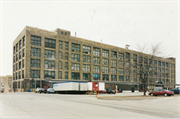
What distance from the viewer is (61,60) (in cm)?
7481

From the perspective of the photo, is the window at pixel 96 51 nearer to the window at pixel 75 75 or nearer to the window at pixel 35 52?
the window at pixel 75 75

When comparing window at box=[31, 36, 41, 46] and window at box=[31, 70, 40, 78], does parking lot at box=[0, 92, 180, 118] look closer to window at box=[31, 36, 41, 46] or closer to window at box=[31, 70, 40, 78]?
window at box=[31, 70, 40, 78]

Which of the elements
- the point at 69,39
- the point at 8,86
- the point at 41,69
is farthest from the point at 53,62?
the point at 8,86

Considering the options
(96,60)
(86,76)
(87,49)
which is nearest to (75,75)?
(86,76)

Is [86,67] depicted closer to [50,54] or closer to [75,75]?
[75,75]

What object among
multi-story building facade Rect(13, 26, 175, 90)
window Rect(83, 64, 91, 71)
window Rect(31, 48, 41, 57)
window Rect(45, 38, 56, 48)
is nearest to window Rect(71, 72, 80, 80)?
multi-story building facade Rect(13, 26, 175, 90)

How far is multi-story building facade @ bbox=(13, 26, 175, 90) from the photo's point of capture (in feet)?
219

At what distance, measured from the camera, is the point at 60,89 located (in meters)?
48.8

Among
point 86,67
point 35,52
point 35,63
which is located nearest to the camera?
point 35,63

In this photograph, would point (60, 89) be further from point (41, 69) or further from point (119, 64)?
point (119, 64)

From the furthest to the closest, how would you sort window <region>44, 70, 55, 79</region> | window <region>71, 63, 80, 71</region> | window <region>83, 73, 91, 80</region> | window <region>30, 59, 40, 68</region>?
window <region>83, 73, 91, 80</region>
window <region>71, 63, 80, 71</region>
window <region>44, 70, 55, 79</region>
window <region>30, 59, 40, 68</region>

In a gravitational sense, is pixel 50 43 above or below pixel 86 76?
above

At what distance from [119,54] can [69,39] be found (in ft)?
104

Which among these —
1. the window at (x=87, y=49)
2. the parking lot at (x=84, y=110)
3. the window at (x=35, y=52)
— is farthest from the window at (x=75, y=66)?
the parking lot at (x=84, y=110)
